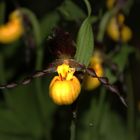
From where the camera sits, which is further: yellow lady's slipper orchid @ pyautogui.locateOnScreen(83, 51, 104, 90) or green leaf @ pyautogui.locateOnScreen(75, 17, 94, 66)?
yellow lady's slipper orchid @ pyautogui.locateOnScreen(83, 51, 104, 90)

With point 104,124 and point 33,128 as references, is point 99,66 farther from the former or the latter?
point 33,128

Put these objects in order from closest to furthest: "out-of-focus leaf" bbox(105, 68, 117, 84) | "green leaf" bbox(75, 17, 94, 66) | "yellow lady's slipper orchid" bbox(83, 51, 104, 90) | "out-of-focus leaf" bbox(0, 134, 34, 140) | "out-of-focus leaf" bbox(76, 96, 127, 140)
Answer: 1. "green leaf" bbox(75, 17, 94, 66)
2. "yellow lady's slipper orchid" bbox(83, 51, 104, 90)
3. "out-of-focus leaf" bbox(105, 68, 117, 84)
4. "out-of-focus leaf" bbox(0, 134, 34, 140)
5. "out-of-focus leaf" bbox(76, 96, 127, 140)

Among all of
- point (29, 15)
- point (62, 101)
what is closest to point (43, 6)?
point (29, 15)

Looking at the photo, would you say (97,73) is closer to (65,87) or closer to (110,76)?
(110,76)

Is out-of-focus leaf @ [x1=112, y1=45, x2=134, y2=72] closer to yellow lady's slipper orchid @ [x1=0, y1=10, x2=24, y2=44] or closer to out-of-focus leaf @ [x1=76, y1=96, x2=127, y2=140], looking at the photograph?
out-of-focus leaf @ [x1=76, y1=96, x2=127, y2=140]

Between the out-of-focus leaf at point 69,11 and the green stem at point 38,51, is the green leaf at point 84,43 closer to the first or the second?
the out-of-focus leaf at point 69,11

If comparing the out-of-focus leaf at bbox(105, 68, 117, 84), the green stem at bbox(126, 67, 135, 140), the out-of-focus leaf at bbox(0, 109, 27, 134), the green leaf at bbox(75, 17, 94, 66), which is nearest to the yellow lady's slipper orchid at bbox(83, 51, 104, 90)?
the out-of-focus leaf at bbox(105, 68, 117, 84)

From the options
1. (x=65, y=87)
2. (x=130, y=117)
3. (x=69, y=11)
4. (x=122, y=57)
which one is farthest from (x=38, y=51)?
(x=65, y=87)
